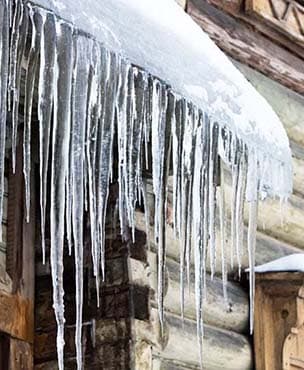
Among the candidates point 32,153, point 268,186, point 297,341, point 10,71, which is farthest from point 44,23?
point 297,341

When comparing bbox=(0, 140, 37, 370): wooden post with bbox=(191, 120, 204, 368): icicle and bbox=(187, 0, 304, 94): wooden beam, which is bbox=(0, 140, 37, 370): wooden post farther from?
bbox=(187, 0, 304, 94): wooden beam

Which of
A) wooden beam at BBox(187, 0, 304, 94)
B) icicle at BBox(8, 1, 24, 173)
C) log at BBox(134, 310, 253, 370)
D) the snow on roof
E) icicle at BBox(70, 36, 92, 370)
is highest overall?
wooden beam at BBox(187, 0, 304, 94)

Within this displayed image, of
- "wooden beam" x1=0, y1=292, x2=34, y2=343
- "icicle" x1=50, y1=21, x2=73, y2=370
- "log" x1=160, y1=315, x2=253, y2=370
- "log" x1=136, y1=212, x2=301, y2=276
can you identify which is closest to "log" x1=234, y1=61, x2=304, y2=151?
"log" x1=136, y1=212, x2=301, y2=276

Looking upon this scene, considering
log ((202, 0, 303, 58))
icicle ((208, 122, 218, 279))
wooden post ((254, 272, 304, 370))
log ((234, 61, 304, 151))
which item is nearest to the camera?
icicle ((208, 122, 218, 279))

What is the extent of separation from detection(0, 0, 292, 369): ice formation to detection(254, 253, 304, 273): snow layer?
112cm

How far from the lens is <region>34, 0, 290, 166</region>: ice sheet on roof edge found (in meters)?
2.87

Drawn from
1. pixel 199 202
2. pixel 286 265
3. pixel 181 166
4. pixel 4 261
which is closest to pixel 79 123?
pixel 181 166

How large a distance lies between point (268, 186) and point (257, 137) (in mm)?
268

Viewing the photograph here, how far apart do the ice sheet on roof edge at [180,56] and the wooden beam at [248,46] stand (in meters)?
1.66

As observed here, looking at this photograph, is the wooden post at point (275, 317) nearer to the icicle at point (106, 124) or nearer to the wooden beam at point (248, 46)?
the wooden beam at point (248, 46)

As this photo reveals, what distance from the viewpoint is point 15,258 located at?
4391 millimetres

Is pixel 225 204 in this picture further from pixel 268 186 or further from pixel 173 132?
pixel 173 132

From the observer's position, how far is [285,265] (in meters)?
5.19

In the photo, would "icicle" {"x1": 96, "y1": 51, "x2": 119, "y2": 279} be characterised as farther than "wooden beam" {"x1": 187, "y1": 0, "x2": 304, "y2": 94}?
No
